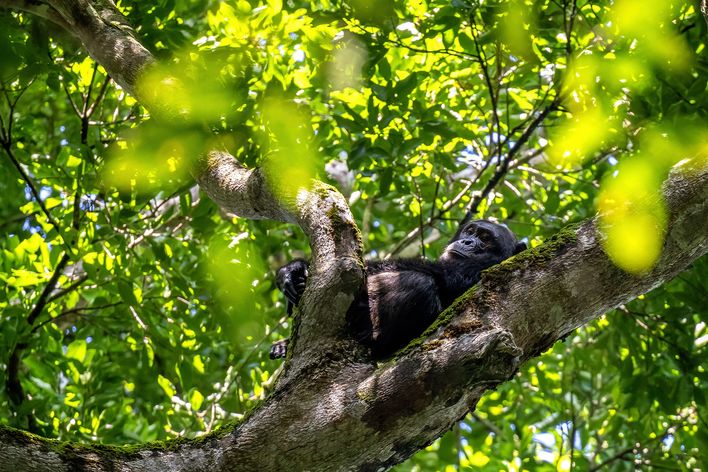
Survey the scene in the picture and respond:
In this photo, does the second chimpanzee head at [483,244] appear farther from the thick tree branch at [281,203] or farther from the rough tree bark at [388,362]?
the rough tree bark at [388,362]

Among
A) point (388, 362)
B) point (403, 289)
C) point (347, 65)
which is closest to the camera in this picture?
point (388, 362)

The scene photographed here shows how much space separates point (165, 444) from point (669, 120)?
402 cm

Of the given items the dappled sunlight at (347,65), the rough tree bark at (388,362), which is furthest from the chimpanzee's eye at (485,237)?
the rough tree bark at (388,362)

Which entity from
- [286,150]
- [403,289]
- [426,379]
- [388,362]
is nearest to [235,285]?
[403,289]

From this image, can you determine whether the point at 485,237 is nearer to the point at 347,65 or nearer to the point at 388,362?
the point at 347,65

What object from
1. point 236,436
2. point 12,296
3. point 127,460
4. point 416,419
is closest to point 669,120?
point 416,419

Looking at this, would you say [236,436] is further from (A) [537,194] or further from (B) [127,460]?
(A) [537,194]

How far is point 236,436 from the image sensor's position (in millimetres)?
2979

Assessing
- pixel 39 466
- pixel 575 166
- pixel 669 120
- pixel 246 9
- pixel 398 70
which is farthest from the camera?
pixel 575 166

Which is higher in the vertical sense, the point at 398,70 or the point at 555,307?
the point at 398,70

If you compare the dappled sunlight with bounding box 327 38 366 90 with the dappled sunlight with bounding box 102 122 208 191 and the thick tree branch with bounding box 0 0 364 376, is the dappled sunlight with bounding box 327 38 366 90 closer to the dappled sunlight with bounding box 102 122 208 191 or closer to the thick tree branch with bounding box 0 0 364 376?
the dappled sunlight with bounding box 102 122 208 191

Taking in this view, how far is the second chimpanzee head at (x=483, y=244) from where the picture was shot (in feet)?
18.6

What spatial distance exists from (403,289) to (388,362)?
4.96 feet

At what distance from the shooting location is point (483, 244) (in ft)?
19.3
